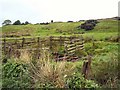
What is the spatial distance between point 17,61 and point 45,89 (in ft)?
9.10

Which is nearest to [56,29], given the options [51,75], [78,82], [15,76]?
[15,76]

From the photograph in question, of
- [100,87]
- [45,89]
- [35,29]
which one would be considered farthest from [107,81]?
[35,29]

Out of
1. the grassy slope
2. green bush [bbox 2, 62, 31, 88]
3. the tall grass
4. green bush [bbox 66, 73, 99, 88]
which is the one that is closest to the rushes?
the tall grass

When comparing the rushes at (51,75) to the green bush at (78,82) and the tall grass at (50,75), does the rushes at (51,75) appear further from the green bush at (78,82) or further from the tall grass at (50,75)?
the green bush at (78,82)

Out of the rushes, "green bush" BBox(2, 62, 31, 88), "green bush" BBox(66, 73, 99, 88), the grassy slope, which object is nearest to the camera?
the rushes

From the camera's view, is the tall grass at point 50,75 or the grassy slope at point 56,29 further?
the grassy slope at point 56,29

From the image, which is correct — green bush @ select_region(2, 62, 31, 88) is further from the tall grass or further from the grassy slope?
the grassy slope

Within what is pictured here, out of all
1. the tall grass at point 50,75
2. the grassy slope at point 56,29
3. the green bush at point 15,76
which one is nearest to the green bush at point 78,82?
the tall grass at point 50,75

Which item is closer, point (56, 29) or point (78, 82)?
point (78, 82)

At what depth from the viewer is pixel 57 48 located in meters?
32.2

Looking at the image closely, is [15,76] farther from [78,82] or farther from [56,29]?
[56,29]

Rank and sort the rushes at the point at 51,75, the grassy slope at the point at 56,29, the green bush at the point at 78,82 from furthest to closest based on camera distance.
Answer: the grassy slope at the point at 56,29 → the green bush at the point at 78,82 → the rushes at the point at 51,75

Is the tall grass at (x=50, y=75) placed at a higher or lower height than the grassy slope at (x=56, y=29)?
higher

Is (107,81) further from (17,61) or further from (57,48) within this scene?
(57,48)
